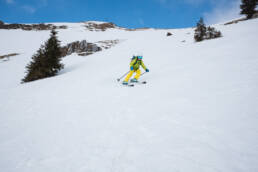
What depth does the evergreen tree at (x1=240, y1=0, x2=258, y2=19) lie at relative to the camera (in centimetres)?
2224

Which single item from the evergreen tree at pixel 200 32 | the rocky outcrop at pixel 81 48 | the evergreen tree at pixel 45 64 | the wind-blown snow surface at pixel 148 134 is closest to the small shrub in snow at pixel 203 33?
the evergreen tree at pixel 200 32

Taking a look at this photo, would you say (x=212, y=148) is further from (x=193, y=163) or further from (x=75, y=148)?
(x=75, y=148)

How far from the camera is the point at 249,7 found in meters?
22.5

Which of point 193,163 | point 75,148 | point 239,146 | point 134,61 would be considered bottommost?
point 75,148

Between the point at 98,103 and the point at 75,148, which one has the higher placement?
the point at 98,103

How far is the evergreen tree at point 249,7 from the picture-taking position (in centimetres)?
2224

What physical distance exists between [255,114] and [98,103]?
159 inches

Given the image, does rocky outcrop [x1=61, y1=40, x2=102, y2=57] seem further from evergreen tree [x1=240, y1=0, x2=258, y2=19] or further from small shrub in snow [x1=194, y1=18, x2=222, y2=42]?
evergreen tree [x1=240, y1=0, x2=258, y2=19]

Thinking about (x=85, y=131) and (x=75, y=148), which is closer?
(x=75, y=148)

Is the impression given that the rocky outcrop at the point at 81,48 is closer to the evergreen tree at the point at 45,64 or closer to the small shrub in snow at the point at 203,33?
the evergreen tree at the point at 45,64

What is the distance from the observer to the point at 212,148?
1763 mm

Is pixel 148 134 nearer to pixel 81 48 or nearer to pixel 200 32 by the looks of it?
pixel 200 32

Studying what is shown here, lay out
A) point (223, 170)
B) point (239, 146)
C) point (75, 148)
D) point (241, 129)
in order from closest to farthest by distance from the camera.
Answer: point (223, 170) → point (239, 146) → point (241, 129) → point (75, 148)

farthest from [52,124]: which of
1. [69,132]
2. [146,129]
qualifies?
[146,129]
